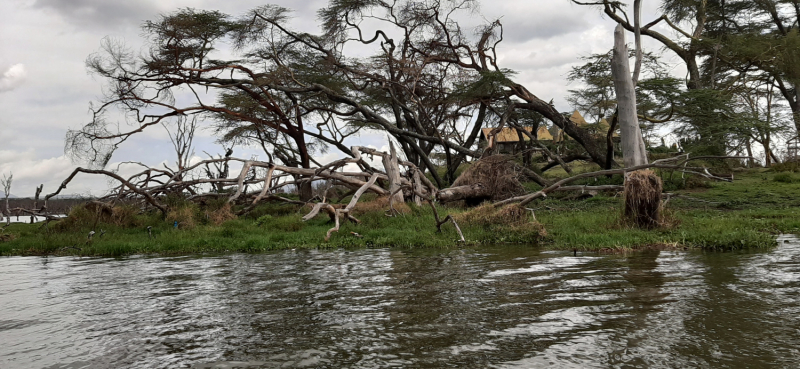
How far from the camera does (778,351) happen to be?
354 cm

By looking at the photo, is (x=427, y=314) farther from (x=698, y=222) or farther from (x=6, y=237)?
(x=6, y=237)

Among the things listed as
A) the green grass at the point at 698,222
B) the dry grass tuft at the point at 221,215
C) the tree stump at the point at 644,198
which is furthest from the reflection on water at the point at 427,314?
the dry grass tuft at the point at 221,215

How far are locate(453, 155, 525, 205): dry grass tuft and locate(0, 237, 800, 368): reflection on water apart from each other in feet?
27.7

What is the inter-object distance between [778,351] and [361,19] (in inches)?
890

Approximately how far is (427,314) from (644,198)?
7.33 meters

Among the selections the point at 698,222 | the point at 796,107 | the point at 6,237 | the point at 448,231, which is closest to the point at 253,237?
the point at 448,231

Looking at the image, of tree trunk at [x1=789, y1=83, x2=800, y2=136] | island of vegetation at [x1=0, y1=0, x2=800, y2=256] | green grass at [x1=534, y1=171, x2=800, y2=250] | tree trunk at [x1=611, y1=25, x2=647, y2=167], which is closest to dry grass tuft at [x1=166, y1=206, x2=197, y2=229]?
island of vegetation at [x1=0, y1=0, x2=800, y2=256]

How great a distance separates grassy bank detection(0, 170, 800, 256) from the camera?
383 inches

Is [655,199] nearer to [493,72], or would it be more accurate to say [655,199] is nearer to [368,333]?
[368,333]

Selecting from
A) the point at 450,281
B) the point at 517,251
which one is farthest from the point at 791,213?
the point at 450,281

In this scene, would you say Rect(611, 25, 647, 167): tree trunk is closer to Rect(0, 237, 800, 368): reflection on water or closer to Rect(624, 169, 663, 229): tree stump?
Rect(624, 169, 663, 229): tree stump

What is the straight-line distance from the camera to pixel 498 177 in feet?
55.0

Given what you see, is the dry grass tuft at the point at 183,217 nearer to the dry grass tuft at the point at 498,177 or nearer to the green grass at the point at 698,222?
the dry grass tuft at the point at 498,177

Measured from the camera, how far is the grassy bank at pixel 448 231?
9.72 meters
